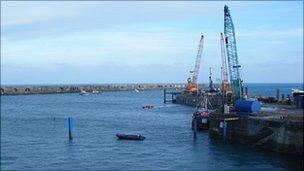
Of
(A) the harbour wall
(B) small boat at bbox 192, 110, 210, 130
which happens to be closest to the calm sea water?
(A) the harbour wall

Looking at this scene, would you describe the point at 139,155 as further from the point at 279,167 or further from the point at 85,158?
the point at 279,167

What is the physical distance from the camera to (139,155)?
6253 cm

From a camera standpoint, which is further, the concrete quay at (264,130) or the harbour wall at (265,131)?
the concrete quay at (264,130)

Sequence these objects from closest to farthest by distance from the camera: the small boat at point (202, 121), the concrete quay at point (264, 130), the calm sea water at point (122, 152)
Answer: the calm sea water at point (122, 152) < the concrete quay at point (264, 130) < the small boat at point (202, 121)

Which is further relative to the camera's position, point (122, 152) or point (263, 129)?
point (263, 129)

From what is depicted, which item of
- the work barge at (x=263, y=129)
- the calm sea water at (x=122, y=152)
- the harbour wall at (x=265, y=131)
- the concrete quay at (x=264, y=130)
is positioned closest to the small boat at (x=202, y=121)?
the calm sea water at (x=122, y=152)

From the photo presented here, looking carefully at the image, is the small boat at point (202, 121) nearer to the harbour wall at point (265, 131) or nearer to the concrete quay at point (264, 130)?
the concrete quay at point (264, 130)

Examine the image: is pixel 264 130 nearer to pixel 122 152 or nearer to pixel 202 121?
pixel 122 152

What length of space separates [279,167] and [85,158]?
73.4 feet

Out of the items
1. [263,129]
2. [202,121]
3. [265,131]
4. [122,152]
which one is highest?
[263,129]

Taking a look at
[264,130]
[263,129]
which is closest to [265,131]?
[264,130]

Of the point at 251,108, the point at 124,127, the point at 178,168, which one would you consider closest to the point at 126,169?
the point at 178,168

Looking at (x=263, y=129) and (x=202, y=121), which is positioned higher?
(x=263, y=129)

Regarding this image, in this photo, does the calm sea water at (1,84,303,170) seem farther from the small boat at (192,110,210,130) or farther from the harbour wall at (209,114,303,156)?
the small boat at (192,110,210,130)
